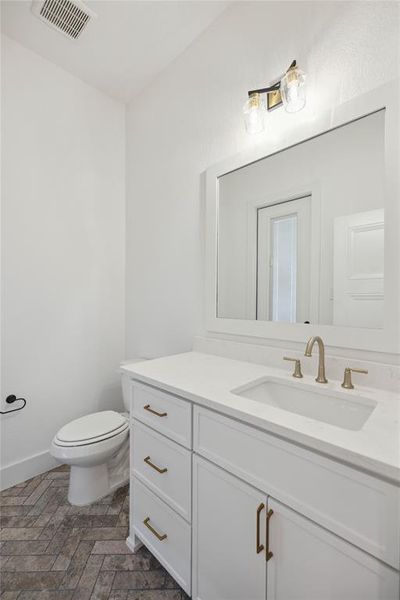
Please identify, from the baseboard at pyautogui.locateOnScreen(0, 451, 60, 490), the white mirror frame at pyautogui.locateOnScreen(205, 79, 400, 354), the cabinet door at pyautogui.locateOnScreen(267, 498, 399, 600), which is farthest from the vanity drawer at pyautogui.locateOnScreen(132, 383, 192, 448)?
the baseboard at pyautogui.locateOnScreen(0, 451, 60, 490)

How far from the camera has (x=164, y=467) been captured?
113cm

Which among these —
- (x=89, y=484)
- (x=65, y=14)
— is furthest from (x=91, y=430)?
(x=65, y=14)

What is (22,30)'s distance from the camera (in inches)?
67.3

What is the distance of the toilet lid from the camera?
5.08 ft

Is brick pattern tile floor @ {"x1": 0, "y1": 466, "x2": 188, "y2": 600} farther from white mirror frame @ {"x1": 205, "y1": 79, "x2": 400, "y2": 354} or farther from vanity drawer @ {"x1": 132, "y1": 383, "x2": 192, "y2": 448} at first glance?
white mirror frame @ {"x1": 205, "y1": 79, "x2": 400, "y2": 354}

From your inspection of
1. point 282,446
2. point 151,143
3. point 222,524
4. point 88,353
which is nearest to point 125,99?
point 151,143

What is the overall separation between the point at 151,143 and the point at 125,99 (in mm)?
565

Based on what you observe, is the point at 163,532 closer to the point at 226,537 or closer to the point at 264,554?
the point at 226,537

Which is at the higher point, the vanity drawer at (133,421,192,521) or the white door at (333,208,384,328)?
the white door at (333,208,384,328)

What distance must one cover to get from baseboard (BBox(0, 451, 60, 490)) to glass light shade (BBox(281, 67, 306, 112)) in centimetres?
252

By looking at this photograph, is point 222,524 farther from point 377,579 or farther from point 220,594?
point 377,579

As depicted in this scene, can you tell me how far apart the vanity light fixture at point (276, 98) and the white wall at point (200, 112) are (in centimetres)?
6

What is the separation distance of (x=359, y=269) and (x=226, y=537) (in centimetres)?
107

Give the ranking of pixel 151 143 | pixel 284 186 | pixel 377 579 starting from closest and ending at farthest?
1. pixel 377 579
2. pixel 284 186
3. pixel 151 143
